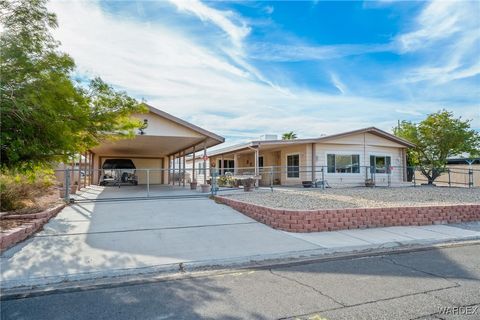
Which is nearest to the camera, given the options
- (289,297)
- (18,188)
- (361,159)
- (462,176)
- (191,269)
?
(289,297)

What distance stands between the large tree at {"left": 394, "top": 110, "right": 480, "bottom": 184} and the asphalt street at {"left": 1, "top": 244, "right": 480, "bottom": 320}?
20838 mm

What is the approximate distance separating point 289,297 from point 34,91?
5454 mm

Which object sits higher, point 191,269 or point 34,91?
point 34,91

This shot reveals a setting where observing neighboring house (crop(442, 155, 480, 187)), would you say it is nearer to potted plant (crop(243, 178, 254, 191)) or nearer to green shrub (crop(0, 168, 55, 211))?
potted plant (crop(243, 178, 254, 191))

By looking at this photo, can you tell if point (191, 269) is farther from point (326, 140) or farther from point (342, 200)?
point (326, 140)

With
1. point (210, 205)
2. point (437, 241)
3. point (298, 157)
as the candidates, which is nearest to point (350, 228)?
point (437, 241)

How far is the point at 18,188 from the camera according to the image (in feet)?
33.1

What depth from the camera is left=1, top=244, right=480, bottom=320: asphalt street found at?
143 inches

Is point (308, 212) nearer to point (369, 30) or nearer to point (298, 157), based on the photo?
point (369, 30)

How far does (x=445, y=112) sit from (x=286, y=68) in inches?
626

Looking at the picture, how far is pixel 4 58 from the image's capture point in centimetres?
565

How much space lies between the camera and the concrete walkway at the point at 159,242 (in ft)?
17.1

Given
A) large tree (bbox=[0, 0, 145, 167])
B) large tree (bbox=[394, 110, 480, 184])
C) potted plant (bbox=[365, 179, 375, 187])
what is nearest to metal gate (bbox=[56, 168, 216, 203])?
large tree (bbox=[0, 0, 145, 167])

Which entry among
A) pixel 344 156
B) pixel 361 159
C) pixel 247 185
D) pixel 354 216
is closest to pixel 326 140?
pixel 344 156
